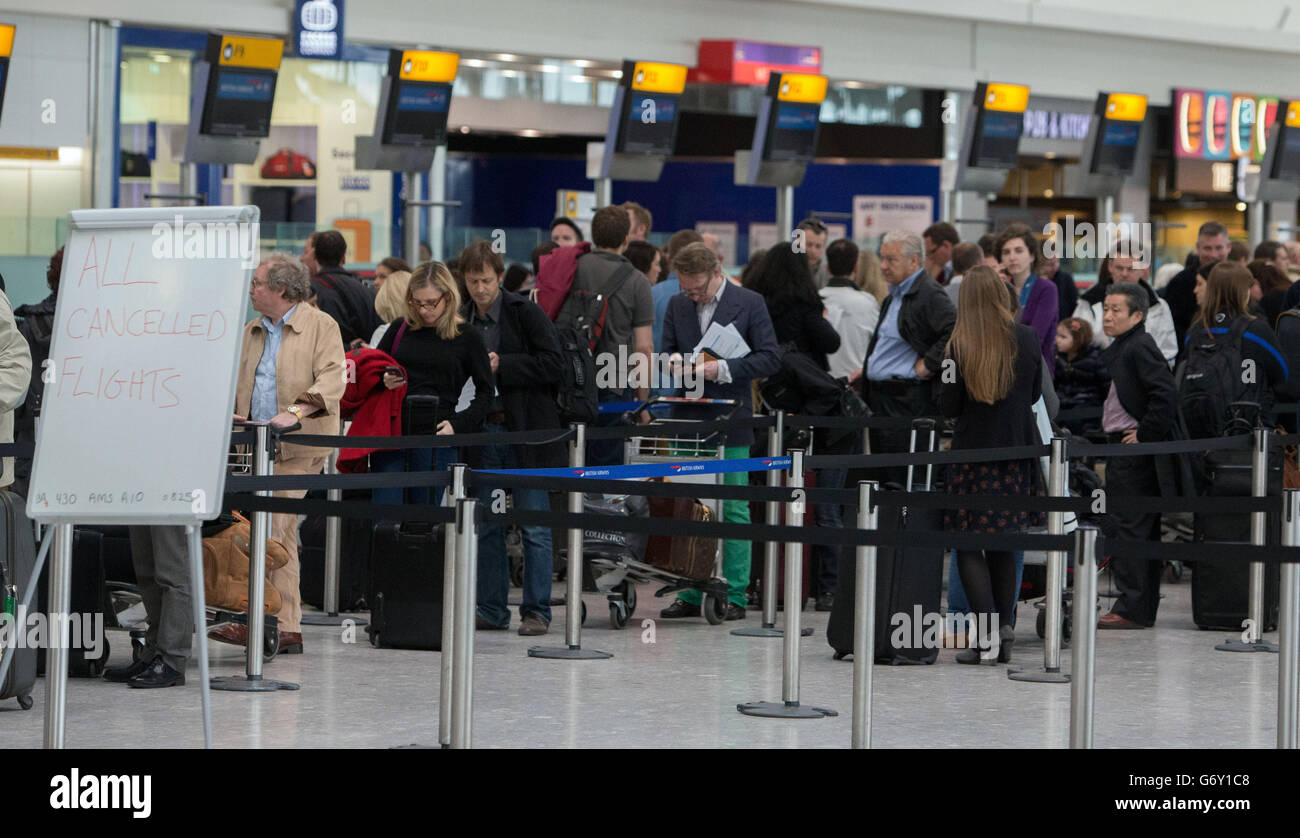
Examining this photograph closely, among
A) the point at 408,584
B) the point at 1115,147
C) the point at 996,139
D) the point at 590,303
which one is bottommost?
the point at 408,584

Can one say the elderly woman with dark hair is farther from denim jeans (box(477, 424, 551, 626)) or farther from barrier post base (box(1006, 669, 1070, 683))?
denim jeans (box(477, 424, 551, 626))

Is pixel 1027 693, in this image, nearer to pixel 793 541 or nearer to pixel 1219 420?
pixel 793 541

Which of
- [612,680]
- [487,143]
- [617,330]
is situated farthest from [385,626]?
[487,143]

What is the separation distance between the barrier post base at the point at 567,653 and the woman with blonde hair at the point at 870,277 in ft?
14.0

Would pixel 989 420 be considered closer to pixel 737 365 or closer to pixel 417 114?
pixel 737 365

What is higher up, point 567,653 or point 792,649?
point 792,649

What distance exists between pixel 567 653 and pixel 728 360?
181cm

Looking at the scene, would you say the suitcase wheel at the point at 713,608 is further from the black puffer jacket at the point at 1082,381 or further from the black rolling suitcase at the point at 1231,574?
the black puffer jacket at the point at 1082,381

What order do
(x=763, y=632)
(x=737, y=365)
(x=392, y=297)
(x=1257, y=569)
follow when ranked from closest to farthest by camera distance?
1. (x=763, y=632)
2. (x=1257, y=569)
3. (x=737, y=365)
4. (x=392, y=297)

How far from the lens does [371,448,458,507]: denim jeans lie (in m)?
8.35

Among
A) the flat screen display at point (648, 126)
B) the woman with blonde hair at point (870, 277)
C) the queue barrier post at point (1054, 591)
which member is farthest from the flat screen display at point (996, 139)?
the queue barrier post at point (1054, 591)

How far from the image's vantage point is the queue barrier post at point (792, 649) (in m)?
6.34

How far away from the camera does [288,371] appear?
7637 mm

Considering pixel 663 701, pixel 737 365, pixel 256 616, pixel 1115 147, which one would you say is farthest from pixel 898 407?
pixel 1115 147
